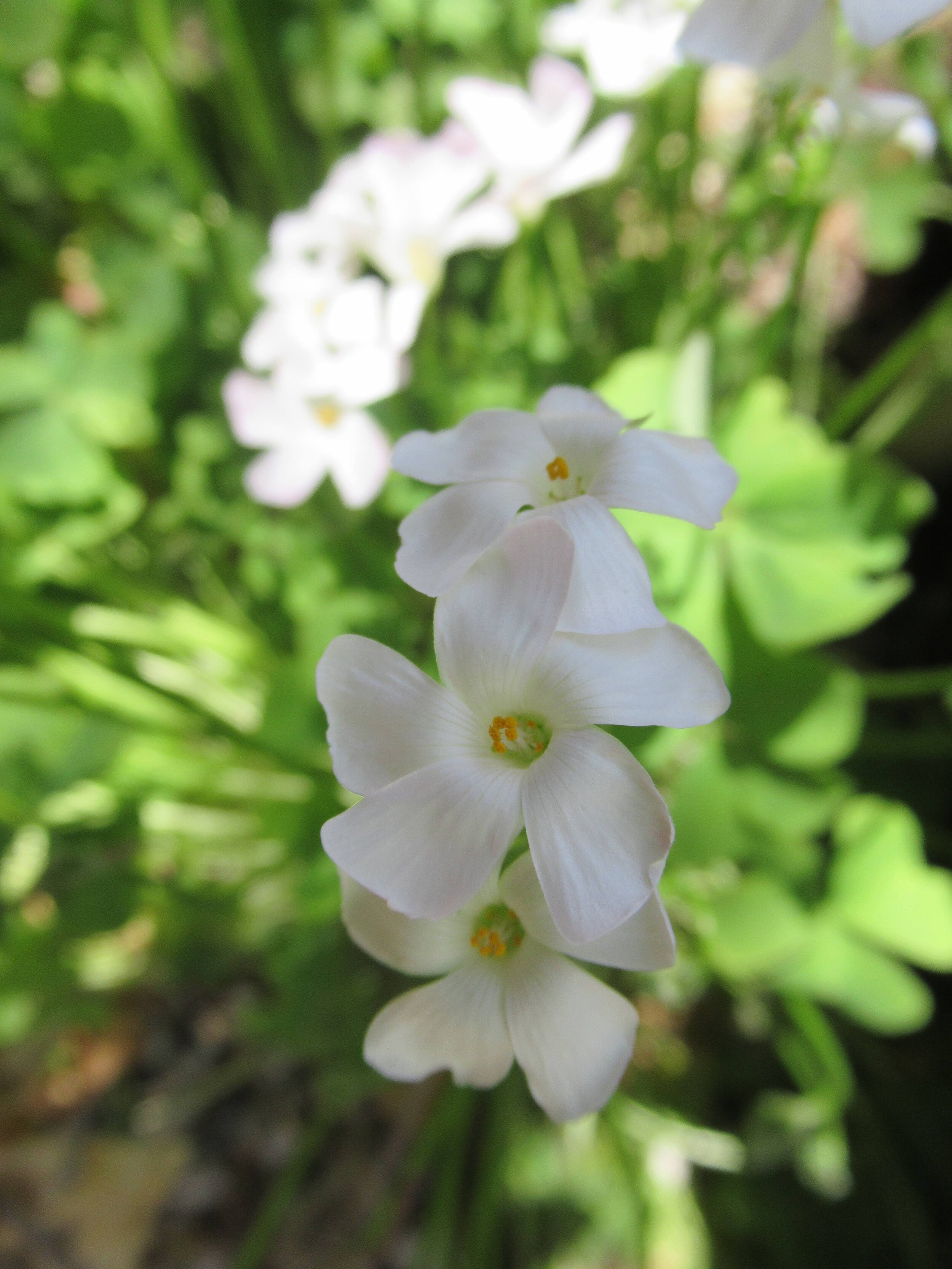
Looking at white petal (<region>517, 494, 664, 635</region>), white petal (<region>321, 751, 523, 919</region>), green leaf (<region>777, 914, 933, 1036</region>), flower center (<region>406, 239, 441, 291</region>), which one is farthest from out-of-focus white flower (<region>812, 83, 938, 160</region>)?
green leaf (<region>777, 914, 933, 1036</region>)

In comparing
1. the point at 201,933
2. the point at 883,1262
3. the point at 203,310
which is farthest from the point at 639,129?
the point at 883,1262

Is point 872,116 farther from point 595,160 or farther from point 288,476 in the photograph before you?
point 288,476

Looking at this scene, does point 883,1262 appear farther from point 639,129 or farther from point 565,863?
point 639,129

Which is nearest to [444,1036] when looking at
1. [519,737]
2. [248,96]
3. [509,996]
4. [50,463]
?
[509,996]

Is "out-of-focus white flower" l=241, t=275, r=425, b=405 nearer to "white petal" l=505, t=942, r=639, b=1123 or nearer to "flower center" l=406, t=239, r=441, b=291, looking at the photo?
"flower center" l=406, t=239, r=441, b=291

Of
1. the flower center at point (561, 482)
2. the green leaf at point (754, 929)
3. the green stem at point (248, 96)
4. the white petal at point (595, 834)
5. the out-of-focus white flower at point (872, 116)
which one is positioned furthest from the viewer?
the green stem at point (248, 96)

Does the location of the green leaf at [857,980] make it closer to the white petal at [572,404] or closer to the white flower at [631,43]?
the white petal at [572,404]

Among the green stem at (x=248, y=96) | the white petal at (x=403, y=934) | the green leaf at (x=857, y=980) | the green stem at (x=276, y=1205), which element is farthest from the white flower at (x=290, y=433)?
the green stem at (x=276, y=1205)
